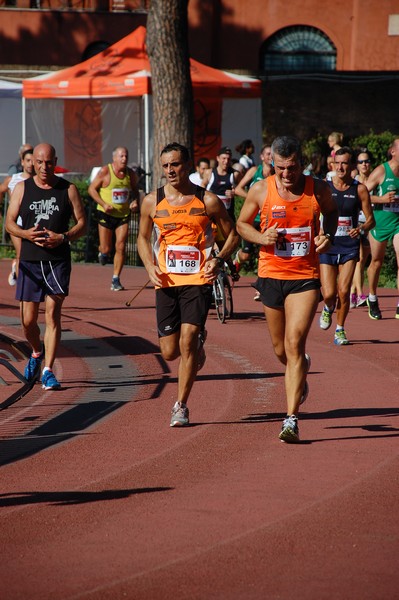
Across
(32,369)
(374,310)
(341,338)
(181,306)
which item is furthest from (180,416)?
(374,310)

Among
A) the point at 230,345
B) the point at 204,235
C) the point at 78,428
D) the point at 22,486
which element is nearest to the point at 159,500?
the point at 22,486

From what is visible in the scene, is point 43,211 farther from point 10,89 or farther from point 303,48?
point 303,48

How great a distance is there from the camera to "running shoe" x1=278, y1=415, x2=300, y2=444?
8375 mm

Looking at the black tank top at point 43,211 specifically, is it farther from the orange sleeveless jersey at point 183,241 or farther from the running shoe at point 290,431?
the running shoe at point 290,431

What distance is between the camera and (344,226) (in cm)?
1322

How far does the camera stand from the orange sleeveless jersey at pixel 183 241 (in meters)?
8.99

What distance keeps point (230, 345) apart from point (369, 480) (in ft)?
19.7

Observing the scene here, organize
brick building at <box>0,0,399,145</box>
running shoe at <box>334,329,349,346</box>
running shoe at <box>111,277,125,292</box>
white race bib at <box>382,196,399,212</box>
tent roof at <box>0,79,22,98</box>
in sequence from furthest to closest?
1. brick building at <box>0,0,399,145</box>
2. tent roof at <box>0,79,22,98</box>
3. running shoe at <box>111,277,125,292</box>
4. white race bib at <box>382,196,399,212</box>
5. running shoe at <box>334,329,349,346</box>

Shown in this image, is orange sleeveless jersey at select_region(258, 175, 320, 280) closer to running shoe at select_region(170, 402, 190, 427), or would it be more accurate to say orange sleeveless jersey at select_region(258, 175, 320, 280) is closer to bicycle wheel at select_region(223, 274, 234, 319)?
running shoe at select_region(170, 402, 190, 427)

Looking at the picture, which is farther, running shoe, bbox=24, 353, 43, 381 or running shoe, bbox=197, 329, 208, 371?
running shoe, bbox=24, 353, 43, 381

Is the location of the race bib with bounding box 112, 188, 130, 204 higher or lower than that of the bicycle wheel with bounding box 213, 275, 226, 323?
higher

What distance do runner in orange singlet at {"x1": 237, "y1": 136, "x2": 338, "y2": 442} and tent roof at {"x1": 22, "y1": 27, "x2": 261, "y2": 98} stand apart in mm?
17614

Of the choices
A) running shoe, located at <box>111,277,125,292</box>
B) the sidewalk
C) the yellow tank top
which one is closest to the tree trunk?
running shoe, located at <box>111,277,125,292</box>

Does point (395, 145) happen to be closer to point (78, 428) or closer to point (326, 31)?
point (78, 428)
